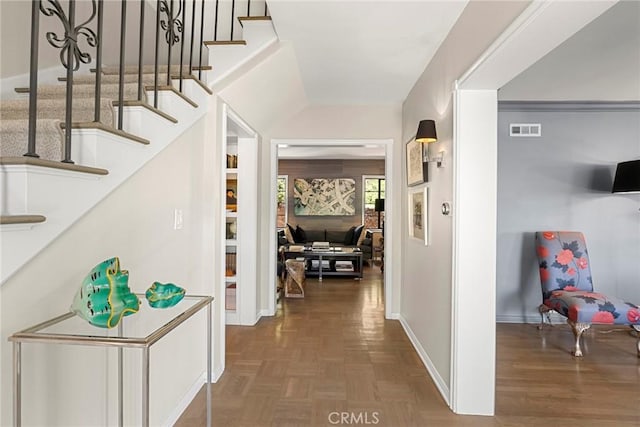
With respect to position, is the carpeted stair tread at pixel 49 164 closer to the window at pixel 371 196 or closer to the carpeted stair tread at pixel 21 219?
the carpeted stair tread at pixel 21 219

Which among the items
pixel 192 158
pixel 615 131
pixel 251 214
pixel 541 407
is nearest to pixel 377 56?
pixel 192 158

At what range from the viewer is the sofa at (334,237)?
772 cm

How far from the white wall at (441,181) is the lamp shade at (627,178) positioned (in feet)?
7.33

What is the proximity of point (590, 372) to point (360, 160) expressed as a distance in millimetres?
6352

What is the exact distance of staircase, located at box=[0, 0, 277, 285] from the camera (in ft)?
3.36

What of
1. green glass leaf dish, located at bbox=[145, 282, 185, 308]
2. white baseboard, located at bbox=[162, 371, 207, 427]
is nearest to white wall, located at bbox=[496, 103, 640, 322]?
white baseboard, located at bbox=[162, 371, 207, 427]

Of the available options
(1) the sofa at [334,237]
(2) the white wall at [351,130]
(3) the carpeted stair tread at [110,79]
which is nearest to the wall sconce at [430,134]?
(2) the white wall at [351,130]

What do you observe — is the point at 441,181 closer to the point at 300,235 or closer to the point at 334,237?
the point at 300,235

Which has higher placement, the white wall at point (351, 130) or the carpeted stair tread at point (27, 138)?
the white wall at point (351, 130)

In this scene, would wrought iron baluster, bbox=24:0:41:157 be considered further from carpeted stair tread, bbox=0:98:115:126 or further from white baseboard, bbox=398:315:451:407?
white baseboard, bbox=398:315:451:407

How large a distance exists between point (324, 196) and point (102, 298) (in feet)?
24.5

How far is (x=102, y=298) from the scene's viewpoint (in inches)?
42.5

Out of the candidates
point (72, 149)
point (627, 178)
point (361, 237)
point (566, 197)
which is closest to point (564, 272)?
point (566, 197)

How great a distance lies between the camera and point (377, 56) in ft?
9.47
